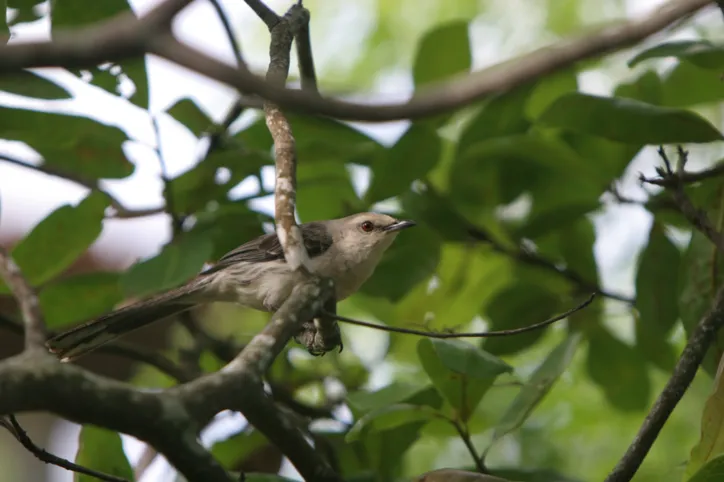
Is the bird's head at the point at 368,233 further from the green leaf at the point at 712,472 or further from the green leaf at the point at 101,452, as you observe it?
the green leaf at the point at 712,472

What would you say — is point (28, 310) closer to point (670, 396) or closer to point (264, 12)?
point (264, 12)

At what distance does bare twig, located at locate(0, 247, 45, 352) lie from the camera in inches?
74.6

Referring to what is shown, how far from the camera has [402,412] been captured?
353cm

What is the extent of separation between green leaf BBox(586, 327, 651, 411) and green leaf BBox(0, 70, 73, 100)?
3.06m

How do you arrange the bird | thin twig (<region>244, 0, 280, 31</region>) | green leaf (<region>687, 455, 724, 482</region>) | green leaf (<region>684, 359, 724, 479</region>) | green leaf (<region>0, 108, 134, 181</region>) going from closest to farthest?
green leaf (<region>687, 455, 724, 482</region>) → green leaf (<region>684, 359, 724, 479</region>) → thin twig (<region>244, 0, 280, 31</region>) → green leaf (<region>0, 108, 134, 181</region>) → the bird

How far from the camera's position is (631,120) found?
11.9 feet

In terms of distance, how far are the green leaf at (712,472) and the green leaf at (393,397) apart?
3.65 feet

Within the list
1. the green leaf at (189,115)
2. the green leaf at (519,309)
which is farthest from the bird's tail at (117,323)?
the green leaf at (519,309)

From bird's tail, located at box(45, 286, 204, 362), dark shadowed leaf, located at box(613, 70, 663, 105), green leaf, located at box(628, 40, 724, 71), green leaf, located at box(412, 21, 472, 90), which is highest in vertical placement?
green leaf, located at box(412, 21, 472, 90)

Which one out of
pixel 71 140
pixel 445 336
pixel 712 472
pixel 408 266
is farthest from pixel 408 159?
pixel 712 472

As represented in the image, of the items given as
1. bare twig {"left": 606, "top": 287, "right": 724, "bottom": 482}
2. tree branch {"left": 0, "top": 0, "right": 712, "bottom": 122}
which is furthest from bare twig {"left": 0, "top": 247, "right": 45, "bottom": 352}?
bare twig {"left": 606, "top": 287, "right": 724, "bottom": 482}

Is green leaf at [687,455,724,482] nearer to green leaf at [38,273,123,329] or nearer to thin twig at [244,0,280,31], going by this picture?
thin twig at [244,0,280,31]

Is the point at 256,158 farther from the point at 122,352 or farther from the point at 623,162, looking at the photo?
the point at 623,162

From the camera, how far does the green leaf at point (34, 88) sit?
359 centimetres
